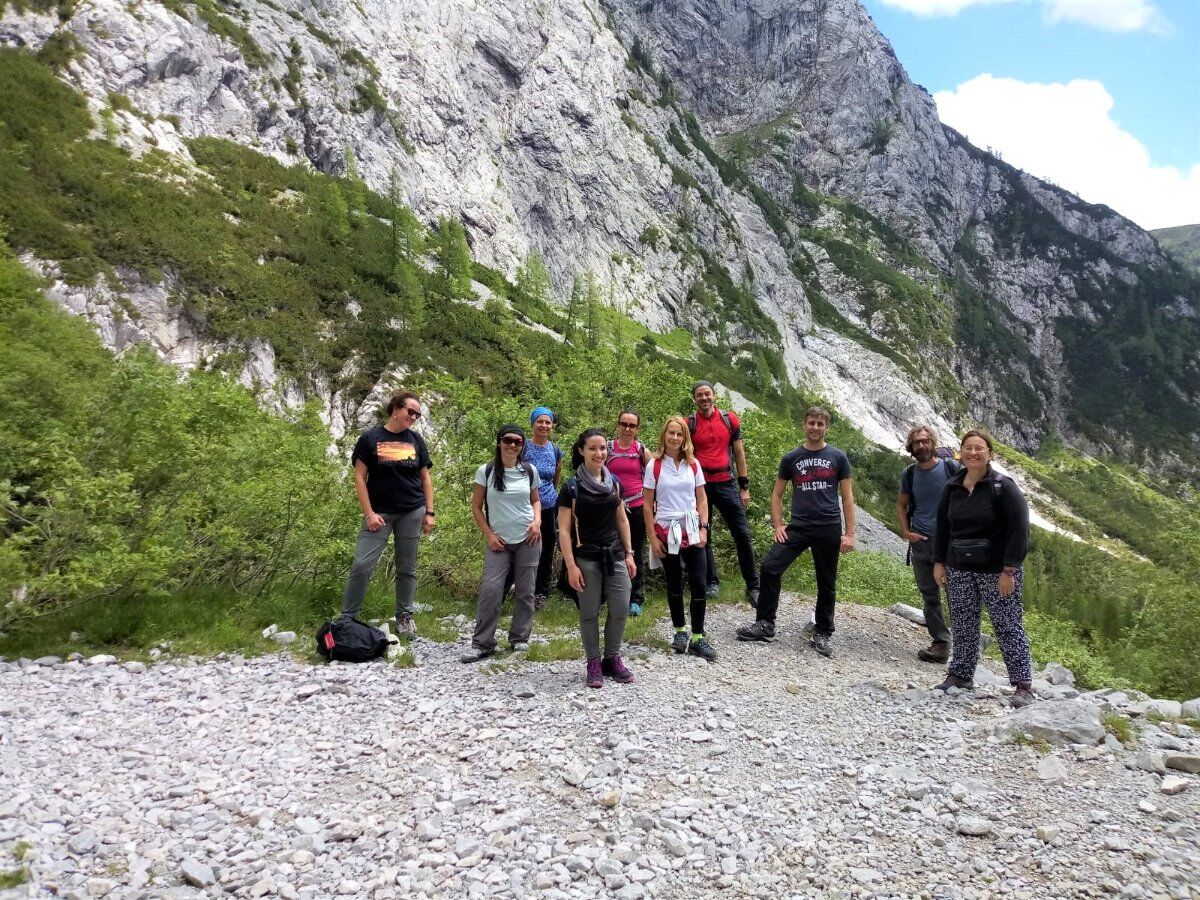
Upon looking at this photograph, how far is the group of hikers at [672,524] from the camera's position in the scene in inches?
235

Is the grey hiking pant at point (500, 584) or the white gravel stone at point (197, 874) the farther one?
the grey hiking pant at point (500, 584)

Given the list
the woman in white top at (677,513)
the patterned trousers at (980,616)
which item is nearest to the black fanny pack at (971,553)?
the patterned trousers at (980,616)

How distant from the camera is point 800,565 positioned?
14.8 meters

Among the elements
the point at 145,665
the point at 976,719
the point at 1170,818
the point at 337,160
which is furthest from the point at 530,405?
the point at 337,160

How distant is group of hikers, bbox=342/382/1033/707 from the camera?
19.6 ft

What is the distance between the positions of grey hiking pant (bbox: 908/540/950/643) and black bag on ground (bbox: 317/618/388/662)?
6938 mm

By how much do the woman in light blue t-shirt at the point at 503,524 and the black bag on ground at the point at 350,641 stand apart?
1.00 meters

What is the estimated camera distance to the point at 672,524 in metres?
7.11

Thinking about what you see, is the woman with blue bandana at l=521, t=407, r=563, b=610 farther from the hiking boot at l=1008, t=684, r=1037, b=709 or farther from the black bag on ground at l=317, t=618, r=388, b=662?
the hiking boot at l=1008, t=684, r=1037, b=709

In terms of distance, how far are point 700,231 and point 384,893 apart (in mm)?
125199

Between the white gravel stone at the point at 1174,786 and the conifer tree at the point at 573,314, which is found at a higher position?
the conifer tree at the point at 573,314

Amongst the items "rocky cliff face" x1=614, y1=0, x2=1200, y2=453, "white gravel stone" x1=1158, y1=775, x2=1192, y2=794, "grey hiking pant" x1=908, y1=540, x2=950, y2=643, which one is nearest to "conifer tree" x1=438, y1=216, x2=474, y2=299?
"grey hiking pant" x1=908, y1=540, x2=950, y2=643

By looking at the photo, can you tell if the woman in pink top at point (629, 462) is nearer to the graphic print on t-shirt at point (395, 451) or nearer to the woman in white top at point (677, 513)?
the woman in white top at point (677, 513)

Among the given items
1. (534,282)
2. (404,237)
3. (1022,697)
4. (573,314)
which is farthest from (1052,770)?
(534,282)
